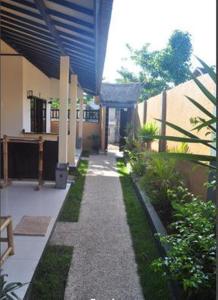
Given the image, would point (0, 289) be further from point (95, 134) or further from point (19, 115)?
point (95, 134)

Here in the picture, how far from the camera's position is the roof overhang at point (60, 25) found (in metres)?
4.07

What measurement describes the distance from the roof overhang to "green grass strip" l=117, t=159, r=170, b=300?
278cm

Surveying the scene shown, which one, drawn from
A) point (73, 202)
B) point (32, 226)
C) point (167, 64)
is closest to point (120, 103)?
point (167, 64)

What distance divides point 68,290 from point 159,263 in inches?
41.9

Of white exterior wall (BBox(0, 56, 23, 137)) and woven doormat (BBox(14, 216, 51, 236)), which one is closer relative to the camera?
woven doormat (BBox(14, 216, 51, 236))

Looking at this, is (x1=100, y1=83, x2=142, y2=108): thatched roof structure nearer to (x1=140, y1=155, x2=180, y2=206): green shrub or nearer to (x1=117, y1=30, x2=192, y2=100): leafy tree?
(x1=117, y1=30, x2=192, y2=100): leafy tree

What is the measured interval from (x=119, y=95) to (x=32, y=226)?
46.5 ft

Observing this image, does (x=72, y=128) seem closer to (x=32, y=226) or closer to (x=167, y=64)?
(x=32, y=226)

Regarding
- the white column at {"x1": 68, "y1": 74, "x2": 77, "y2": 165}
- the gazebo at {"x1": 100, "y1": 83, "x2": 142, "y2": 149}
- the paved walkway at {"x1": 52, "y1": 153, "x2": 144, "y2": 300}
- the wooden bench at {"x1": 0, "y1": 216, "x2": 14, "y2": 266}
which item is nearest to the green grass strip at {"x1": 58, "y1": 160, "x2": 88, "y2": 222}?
the paved walkway at {"x1": 52, "y1": 153, "x2": 144, "y2": 300}

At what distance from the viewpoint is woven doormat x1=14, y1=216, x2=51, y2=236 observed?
488 centimetres

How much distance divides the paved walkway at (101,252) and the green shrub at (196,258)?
0.67 metres

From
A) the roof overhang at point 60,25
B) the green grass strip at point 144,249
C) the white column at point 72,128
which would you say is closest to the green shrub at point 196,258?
the green grass strip at point 144,249

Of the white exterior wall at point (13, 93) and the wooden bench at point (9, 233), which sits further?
the white exterior wall at point (13, 93)

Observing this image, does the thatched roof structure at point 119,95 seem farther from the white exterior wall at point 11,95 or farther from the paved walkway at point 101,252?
the paved walkway at point 101,252
